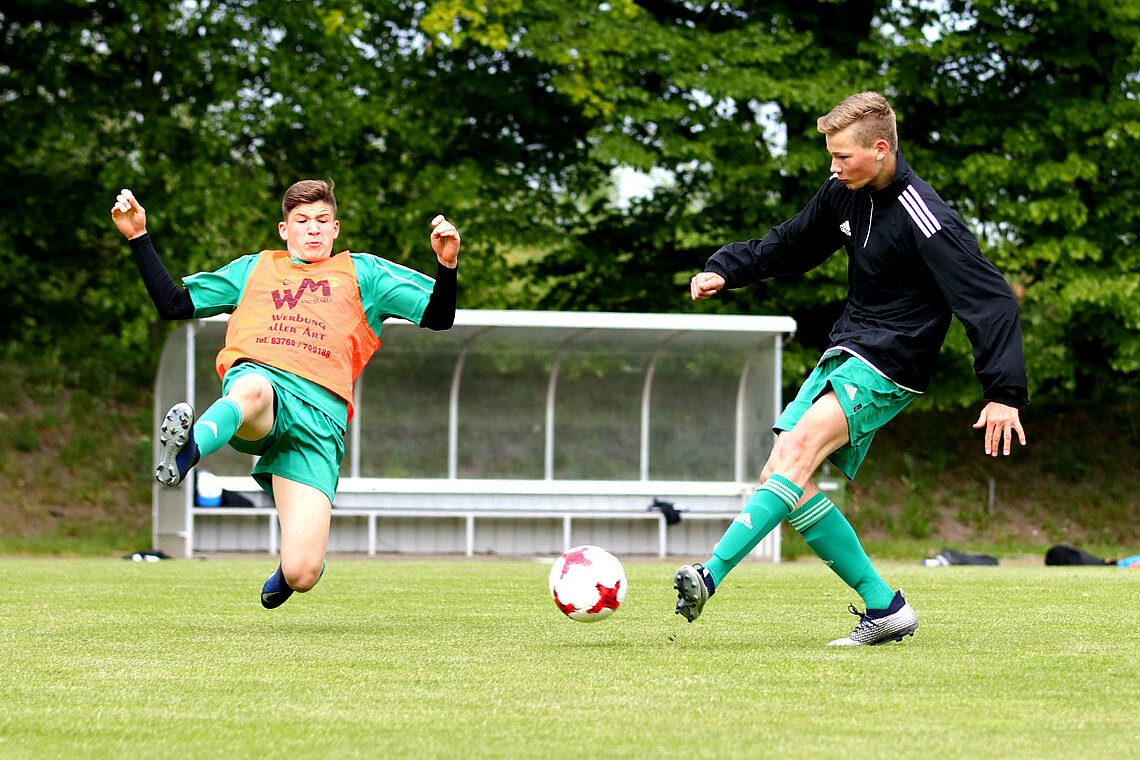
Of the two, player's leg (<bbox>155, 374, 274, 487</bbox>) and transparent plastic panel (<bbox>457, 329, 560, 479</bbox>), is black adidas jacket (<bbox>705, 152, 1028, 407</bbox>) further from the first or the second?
transparent plastic panel (<bbox>457, 329, 560, 479</bbox>)

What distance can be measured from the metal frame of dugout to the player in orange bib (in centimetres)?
926

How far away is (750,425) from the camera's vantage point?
16.7 metres

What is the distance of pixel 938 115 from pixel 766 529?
16.1 metres

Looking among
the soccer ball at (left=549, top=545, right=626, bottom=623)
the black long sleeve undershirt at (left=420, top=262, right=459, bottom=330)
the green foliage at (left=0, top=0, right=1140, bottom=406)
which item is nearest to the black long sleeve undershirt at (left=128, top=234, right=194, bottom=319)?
the black long sleeve undershirt at (left=420, top=262, right=459, bottom=330)

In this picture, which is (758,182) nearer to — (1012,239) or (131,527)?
(1012,239)

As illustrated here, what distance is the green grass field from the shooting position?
10.1ft

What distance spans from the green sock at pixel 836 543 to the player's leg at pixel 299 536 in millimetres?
1911

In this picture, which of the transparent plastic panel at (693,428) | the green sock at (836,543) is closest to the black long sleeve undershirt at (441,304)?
the green sock at (836,543)

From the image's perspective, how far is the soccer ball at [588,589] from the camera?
526 centimetres

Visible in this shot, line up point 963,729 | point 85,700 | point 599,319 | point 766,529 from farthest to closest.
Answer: point 599,319 → point 766,529 → point 85,700 → point 963,729

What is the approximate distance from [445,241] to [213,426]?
4.00ft

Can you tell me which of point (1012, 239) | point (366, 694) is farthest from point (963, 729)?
point (1012, 239)

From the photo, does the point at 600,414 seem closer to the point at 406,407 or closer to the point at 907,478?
the point at 406,407

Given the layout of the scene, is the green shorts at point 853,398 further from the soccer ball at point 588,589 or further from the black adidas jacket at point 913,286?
the soccer ball at point 588,589
